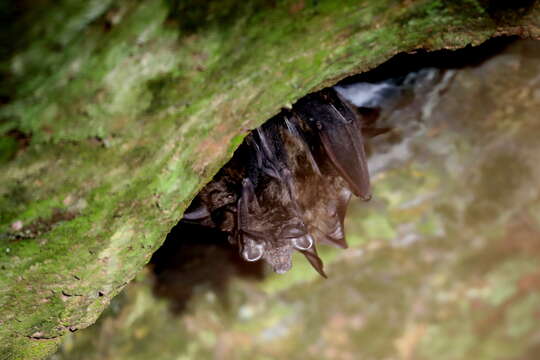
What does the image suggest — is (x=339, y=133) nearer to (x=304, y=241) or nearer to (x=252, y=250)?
(x=304, y=241)

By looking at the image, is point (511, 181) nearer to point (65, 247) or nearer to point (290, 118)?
point (290, 118)

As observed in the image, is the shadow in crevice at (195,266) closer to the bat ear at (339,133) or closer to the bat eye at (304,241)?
the bat eye at (304,241)

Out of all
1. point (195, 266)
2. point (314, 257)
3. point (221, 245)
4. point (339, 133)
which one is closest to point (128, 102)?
point (339, 133)

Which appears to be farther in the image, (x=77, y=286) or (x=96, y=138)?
(x=77, y=286)

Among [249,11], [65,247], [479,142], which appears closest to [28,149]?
[65,247]

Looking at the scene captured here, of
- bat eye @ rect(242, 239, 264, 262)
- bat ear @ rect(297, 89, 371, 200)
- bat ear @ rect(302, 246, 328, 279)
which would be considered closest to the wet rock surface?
bat ear @ rect(297, 89, 371, 200)

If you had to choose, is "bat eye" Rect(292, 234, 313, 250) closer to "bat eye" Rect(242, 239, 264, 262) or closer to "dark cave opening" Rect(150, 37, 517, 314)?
"bat eye" Rect(242, 239, 264, 262)
